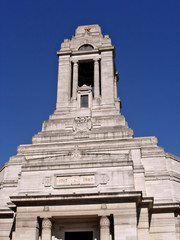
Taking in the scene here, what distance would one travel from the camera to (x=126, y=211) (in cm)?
2519

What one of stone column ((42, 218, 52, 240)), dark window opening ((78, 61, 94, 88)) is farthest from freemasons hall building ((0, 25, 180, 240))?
dark window opening ((78, 61, 94, 88))

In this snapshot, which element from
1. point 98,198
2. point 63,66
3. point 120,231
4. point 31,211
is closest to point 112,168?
point 98,198

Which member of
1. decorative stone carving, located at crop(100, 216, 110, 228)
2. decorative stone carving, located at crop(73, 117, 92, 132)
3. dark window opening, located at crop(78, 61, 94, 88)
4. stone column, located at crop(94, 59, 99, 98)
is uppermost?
dark window opening, located at crop(78, 61, 94, 88)

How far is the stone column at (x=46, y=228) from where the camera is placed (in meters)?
25.7

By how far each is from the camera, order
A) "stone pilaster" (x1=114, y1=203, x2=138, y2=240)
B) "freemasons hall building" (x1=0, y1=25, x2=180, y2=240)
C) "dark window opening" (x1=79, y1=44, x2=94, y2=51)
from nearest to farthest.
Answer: "stone pilaster" (x1=114, y1=203, x2=138, y2=240), "freemasons hall building" (x1=0, y1=25, x2=180, y2=240), "dark window opening" (x1=79, y1=44, x2=94, y2=51)

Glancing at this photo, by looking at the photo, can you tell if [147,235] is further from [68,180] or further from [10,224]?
[10,224]

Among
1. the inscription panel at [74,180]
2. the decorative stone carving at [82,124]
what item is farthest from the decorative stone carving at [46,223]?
the decorative stone carving at [82,124]

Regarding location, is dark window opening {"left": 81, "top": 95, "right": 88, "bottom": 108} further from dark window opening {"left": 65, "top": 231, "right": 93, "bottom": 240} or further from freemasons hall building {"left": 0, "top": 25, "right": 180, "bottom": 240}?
dark window opening {"left": 65, "top": 231, "right": 93, "bottom": 240}

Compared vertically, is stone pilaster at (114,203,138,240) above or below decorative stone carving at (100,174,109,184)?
below

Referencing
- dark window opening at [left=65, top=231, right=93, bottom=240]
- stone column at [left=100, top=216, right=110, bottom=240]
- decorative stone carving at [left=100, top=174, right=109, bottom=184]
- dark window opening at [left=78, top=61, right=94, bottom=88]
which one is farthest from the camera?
dark window opening at [left=78, top=61, right=94, bottom=88]

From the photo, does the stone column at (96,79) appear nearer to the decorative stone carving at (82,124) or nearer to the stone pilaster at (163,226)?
the decorative stone carving at (82,124)

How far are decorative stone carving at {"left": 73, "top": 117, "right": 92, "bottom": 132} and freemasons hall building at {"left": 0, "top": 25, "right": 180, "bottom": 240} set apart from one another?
0.10m

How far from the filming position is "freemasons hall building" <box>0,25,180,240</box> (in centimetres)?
2562

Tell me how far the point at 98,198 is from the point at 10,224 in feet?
33.7
